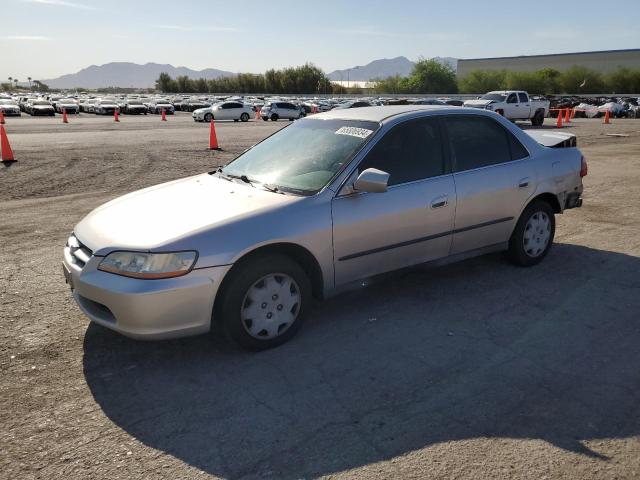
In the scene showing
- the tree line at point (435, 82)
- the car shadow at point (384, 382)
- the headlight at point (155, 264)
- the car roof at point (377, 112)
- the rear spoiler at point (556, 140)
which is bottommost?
the car shadow at point (384, 382)

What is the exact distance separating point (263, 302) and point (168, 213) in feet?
3.09

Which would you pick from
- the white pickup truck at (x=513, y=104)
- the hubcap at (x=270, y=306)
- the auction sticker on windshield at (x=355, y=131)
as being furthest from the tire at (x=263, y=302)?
the white pickup truck at (x=513, y=104)

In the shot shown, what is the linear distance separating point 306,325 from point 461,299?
4.79 feet

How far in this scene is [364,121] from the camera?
4.60m

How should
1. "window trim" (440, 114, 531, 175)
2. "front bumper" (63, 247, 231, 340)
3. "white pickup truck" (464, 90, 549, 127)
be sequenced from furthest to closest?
"white pickup truck" (464, 90, 549, 127)
"window trim" (440, 114, 531, 175)
"front bumper" (63, 247, 231, 340)

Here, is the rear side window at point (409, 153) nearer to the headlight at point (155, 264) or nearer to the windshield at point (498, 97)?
the headlight at point (155, 264)

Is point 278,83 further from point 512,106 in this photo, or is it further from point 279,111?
point 512,106

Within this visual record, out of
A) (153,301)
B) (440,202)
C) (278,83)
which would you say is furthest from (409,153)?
(278,83)

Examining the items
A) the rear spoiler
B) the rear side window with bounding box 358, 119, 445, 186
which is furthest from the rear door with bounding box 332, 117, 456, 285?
the rear spoiler

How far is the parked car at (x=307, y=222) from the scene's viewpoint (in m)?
3.49

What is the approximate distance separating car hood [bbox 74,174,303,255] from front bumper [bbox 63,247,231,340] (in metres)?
0.22

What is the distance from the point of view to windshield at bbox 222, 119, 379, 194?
13.8ft

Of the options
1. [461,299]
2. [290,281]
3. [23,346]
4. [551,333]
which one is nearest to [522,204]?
[461,299]

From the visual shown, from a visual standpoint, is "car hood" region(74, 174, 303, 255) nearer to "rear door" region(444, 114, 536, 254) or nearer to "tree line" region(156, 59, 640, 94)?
"rear door" region(444, 114, 536, 254)
